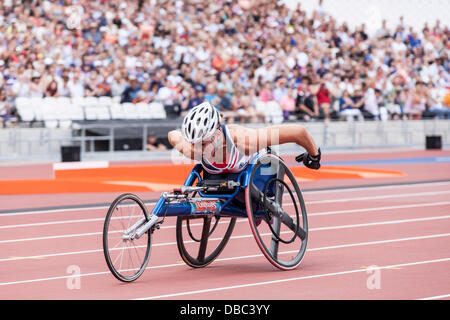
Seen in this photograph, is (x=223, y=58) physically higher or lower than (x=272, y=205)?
higher

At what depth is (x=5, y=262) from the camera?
931 cm

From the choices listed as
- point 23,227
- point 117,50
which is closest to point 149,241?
point 23,227

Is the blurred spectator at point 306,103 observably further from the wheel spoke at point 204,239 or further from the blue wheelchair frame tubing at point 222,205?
the blue wheelchair frame tubing at point 222,205

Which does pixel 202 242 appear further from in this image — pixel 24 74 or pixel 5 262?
pixel 24 74

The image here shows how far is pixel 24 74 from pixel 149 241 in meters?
14.7

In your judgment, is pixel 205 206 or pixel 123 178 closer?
pixel 205 206

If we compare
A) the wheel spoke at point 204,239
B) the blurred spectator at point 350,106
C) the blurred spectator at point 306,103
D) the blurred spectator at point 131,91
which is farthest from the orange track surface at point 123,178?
the wheel spoke at point 204,239

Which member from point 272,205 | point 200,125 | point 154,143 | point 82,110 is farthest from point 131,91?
point 200,125

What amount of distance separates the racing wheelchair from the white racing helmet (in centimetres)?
44

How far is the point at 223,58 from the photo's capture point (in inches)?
1033

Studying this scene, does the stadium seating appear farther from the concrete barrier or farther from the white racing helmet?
the white racing helmet

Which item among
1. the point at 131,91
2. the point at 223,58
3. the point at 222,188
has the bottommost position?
the point at 222,188

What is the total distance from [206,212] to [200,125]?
0.75m

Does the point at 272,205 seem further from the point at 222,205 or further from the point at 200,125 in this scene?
the point at 200,125
